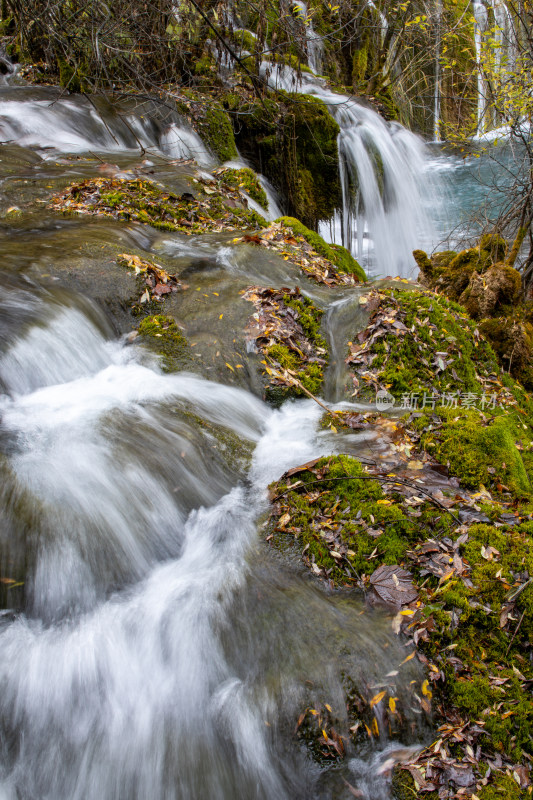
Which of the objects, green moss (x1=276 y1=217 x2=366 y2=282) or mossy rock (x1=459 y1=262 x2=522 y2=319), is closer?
mossy rock (x1=459 y1=262 x2=522 y2=319)

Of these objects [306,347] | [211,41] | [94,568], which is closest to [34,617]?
[94,568]

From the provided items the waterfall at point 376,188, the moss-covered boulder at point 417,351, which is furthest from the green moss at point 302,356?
the waterfall at point 376,188

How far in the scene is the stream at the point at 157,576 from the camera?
8.45 ft

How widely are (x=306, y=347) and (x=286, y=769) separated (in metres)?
3.67

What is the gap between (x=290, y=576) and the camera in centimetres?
325

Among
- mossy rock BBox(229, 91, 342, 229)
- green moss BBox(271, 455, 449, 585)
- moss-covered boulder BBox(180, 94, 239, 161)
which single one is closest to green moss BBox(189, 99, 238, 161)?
moss-covered boulder BBox(180, 94, 239, 161)

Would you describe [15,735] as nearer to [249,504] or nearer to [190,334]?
[249,504]

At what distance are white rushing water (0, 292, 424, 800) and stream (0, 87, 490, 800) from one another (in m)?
0.01

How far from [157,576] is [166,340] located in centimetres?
255

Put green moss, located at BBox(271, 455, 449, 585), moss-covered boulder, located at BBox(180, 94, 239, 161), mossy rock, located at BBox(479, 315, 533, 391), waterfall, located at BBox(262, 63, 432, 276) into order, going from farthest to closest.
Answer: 1. waterfall, located at BBox(262, 63, 432, 276)
2. moss-covered boulder, located at BBox(180, 94, 239, 161)
3. mossy rock, located at BBox(479, 315, 533, 391)
4. green moss, located at BBox(271, 455, 449, 585)

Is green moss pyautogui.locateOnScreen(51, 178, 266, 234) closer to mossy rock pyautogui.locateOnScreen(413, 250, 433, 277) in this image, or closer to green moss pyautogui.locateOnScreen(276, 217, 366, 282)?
green moss pyautogui.locateOnScreen(276, 217, 366, 282)

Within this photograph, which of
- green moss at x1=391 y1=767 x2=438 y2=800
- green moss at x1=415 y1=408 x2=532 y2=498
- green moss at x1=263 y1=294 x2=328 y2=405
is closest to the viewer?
green moss at x1=391 y1=767 x2=438 y2=800

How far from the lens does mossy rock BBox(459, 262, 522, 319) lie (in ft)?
19.8

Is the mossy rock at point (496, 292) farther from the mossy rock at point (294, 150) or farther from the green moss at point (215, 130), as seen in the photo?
the green moss at point (215, 130)
